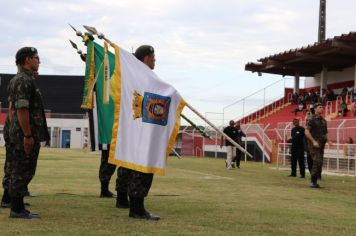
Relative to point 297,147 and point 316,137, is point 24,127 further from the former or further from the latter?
point 297,147

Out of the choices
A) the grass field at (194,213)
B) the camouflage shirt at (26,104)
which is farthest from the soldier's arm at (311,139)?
the camouflage shirt at (26,104)

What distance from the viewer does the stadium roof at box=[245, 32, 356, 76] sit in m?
37.6

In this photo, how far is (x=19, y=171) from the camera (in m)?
7.00

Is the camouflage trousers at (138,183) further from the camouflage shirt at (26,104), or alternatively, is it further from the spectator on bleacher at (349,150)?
the spectator on bleacher at (349,150)

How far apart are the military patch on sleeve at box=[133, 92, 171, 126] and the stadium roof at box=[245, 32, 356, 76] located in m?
30.8

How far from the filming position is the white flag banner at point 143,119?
23.3 ft

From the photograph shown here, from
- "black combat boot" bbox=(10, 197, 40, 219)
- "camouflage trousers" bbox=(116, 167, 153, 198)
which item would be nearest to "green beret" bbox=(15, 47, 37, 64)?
"black combat boot" bbox=(10, 197, 40, 219)

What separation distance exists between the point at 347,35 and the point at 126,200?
1213 inches

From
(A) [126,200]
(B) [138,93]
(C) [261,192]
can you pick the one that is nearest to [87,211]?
→ (A) [126,200]

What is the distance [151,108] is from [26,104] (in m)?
1.39

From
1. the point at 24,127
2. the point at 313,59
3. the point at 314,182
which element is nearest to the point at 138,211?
the point at 24,127

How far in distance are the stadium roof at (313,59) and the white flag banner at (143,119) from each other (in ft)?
101

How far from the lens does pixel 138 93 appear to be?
7.16 metres

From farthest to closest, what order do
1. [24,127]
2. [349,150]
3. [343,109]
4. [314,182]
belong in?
1. [343,109]
2. [349,150]
3. [314,182]
4. [24,127]
